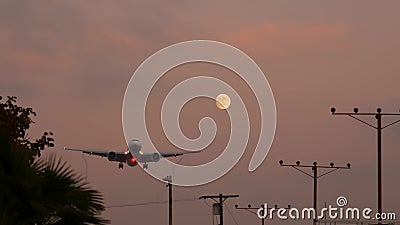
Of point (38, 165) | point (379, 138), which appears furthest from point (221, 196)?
point (38, 165)

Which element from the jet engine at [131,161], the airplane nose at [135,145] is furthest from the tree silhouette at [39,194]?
the airplane nose at [135,145]

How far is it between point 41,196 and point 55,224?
568mm

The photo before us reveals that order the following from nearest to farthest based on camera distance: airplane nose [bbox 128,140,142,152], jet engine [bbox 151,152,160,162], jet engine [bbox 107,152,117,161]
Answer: jet engine [bbox 107,152,117,161]
jet engine [bbox 151,152,160,162]
airplane nose [bbox 128,140,142,152]

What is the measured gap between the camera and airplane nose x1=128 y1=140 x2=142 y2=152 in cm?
11169

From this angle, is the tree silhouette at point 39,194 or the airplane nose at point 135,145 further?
the airplane nose at point 135,145

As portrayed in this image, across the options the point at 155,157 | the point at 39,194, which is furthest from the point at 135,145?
the point at 39,194

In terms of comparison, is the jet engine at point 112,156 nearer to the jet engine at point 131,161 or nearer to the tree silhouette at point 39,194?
the jet engine at point 131,161

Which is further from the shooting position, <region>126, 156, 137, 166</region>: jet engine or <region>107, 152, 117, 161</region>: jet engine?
<region>107, 152, 117, 161</region>: jet engine

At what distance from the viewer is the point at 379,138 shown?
2050 inches

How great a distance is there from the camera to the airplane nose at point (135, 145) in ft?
366

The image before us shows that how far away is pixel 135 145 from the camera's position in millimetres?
112875

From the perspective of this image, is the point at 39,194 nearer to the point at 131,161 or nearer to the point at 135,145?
the point at 131,161

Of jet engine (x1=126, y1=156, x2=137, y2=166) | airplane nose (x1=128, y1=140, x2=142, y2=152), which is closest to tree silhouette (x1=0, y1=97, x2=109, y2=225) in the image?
jet engine (x1=126, y1=156, x2=137, y2=166)

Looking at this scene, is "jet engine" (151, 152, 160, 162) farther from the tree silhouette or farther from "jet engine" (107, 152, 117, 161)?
the tree silhouette
